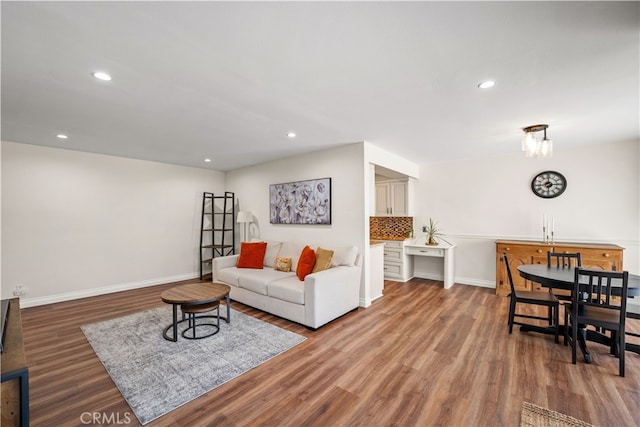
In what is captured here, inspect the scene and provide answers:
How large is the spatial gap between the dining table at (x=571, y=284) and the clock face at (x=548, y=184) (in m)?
2.07

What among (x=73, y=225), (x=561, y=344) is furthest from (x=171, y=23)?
(x=73, y=225)

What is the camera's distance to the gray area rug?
2057 mm

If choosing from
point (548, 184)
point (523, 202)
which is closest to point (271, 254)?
point (523, 202)

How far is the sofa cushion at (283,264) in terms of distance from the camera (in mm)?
4340

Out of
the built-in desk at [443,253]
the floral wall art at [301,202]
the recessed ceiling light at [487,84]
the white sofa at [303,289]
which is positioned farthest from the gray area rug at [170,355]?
the built-in desk at [443,253]

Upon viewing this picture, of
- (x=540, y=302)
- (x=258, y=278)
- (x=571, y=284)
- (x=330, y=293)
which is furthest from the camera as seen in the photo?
(x=258, y=278)

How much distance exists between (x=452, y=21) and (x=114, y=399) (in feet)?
10.9

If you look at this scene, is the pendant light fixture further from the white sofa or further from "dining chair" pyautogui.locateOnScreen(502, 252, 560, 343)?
the white sofa

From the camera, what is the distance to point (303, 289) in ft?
10.9

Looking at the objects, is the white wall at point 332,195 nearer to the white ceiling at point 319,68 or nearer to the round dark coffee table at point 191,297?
the white ceiling at point 319,68

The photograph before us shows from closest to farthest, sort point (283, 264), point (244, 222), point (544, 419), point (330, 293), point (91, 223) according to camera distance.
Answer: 1. point (544, 419)
2. point (330, 293)
3. point (283, 264)
4. point (91, 223)
5. point (244, 222)

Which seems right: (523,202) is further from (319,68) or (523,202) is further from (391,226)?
(319,68)

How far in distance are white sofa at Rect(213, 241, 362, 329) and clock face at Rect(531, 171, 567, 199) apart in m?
3.37

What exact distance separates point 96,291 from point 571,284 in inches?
256
